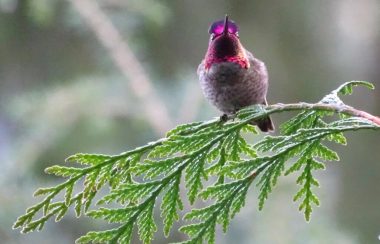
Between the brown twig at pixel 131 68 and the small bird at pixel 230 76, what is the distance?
2256 millimetres

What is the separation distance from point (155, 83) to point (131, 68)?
0.56 ft

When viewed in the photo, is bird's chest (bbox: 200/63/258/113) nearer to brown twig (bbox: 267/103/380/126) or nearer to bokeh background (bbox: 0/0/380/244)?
brown twig (bbox: 267/103/380/126)

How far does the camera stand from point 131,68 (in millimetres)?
4520

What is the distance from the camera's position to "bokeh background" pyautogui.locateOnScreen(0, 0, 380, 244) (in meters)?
4.57

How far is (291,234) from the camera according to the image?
4398 mm

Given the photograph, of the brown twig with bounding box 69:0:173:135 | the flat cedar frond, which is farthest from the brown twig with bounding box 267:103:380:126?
the brown twig with bounding box 69:0:173:135

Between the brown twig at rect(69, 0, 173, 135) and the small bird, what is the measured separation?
2256 millimetres

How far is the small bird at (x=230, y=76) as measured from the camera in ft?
6.27

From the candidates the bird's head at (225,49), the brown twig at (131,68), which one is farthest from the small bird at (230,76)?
the brown twig at (131,68)

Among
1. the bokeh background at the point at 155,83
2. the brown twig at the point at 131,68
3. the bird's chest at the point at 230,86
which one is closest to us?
the bird's chest at the point at 230,86

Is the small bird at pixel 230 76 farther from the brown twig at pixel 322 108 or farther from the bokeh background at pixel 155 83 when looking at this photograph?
the bokeh background at pixel 155 83

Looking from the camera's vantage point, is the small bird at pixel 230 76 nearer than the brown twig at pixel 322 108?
No

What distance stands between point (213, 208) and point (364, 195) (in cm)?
527

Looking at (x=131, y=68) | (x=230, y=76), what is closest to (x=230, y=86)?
(x=230, y=76)
